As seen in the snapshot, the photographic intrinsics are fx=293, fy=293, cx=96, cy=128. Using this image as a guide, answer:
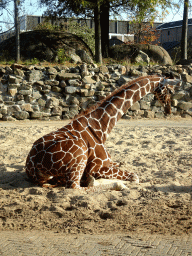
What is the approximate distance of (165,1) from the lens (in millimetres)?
13586

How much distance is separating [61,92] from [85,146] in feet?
24.3

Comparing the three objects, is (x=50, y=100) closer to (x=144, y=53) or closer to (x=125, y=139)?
(x=125, y=139)

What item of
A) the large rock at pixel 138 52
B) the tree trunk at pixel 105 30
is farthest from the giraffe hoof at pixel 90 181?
the tree trunk at pixel 105 30

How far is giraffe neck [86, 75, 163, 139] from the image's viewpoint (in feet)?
16.3

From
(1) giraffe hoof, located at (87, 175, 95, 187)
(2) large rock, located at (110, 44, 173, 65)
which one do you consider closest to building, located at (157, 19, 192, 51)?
(2) large rock, located at (110, 44, 173, 65)

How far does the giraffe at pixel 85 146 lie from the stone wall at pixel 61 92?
6465 millimetres

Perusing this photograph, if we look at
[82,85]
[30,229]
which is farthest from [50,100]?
[30,229]

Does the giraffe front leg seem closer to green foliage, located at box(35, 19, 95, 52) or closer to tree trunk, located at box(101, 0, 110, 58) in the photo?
tree trunk, located at box(101, 0, 110, 58)

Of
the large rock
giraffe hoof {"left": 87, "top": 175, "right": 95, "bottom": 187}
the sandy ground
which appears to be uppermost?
the large rock

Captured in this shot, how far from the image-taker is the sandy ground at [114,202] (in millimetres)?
3484

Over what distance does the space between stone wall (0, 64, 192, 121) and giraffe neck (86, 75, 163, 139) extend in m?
6.44

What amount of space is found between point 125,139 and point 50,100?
4.53m

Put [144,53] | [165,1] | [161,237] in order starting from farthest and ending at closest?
[144,53] < [165,1] < [161,237]

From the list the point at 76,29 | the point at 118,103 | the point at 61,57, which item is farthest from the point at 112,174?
the point at 76,29
